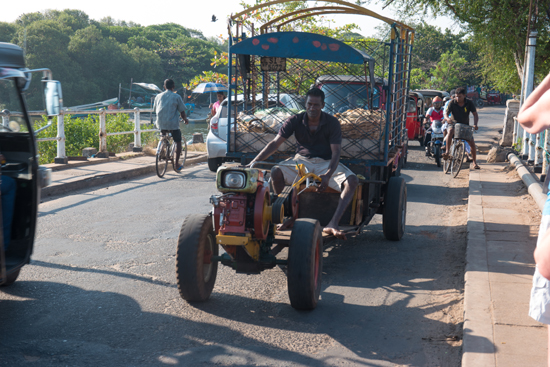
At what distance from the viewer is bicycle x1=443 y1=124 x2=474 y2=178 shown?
457 inches

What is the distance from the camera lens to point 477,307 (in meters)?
4.19

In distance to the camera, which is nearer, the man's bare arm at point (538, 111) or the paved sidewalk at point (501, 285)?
the man's bare arm at point (538, 111)

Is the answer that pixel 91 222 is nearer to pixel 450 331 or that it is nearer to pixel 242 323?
pixel 242 323

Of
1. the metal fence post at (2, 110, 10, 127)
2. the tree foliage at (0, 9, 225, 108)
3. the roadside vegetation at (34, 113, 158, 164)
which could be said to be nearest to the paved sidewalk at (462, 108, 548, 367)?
the metal fence post at (2, 110, 10, 127)

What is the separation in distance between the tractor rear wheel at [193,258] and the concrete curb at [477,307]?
195 centimetres

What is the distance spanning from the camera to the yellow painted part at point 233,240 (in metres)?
4.19

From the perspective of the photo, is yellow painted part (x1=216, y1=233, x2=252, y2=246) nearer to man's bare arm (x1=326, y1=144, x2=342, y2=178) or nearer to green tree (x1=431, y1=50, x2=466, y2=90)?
man's bare arm (x1=326, y1=144, x2=342, y2=178)

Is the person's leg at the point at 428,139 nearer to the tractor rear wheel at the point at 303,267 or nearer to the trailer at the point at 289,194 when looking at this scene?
the trailer at the point at 289,194

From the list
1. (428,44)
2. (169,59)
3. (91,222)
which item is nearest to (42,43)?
(169,59)

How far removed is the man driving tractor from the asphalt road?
31.6 inches

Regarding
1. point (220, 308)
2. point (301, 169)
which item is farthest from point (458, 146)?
point (220, 308)

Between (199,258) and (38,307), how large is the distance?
4.39ft

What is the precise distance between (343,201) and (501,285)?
5.44 feet

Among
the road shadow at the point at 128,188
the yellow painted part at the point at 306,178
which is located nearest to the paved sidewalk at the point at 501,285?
the yellow painted part at the point at 306,178
